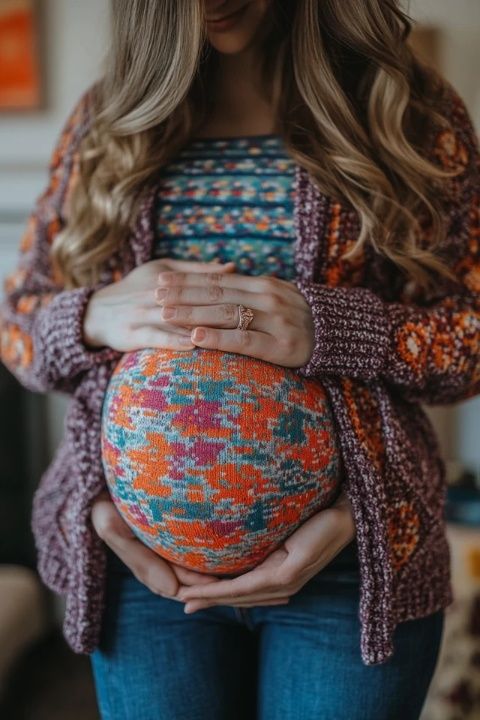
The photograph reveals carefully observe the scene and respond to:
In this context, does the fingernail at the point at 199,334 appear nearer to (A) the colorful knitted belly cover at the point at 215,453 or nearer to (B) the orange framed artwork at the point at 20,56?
(A) the colorful knitted belly cover at the point at 215,453

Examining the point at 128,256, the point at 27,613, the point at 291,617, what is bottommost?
A: the point at 27,613

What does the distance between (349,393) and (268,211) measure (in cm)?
25

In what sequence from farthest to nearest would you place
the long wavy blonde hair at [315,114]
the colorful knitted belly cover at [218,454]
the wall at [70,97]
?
the wall at [70,97], the long wavy blonde hair at [315,114], the colorful knitted belly cover at [218,454]

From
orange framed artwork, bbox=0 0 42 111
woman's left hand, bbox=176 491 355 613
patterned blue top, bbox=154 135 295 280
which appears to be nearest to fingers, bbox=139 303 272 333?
patterned blue top, bbox=154 135 295 280

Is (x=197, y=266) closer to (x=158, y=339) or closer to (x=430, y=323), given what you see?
(x=158, y=339)

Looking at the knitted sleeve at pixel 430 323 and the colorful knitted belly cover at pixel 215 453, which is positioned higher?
the knitted sleeve at pixel 430 323

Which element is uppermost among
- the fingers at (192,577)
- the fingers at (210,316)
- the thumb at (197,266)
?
the thumb at (197,266)

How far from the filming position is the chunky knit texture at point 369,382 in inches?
33.4

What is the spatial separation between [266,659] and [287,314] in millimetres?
444

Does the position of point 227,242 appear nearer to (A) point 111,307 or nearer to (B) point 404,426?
(A) point 111,307

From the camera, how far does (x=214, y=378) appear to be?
80 centimetres

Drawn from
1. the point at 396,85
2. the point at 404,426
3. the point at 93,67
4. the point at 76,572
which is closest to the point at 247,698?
the point at 76,572

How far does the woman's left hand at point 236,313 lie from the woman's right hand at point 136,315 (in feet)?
0.07

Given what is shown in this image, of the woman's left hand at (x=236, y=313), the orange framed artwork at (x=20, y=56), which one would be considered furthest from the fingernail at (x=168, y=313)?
the orange framed artwork at (x=20, y=56)
